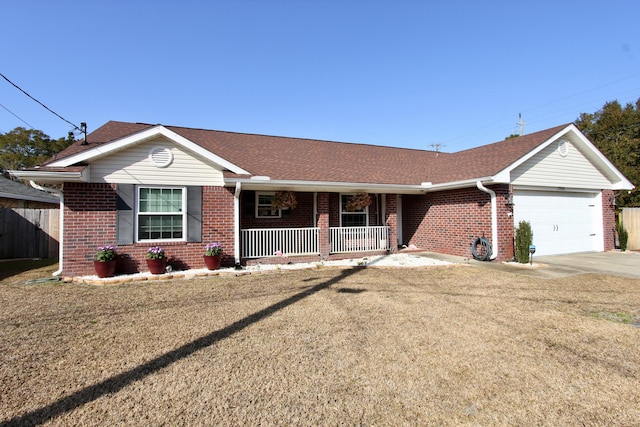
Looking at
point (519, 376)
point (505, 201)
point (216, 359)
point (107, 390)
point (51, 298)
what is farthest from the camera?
point (505, 201)

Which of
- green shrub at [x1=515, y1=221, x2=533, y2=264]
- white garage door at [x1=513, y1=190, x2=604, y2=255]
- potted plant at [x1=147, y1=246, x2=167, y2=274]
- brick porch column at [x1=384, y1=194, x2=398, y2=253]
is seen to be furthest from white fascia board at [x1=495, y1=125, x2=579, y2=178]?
potted plant at [x1=147, y1=246, x2=167, y2=274]

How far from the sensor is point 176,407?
265cm

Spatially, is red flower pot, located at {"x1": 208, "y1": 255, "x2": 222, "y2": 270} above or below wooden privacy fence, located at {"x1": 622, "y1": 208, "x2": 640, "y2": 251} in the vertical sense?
below

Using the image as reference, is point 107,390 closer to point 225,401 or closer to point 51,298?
point 225,401

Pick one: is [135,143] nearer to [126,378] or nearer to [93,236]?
[93,236]

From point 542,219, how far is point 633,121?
98.2ft

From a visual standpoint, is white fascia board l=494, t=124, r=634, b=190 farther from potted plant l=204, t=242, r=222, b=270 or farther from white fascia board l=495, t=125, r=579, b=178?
potted plant l=204, t=242, r=222, b=270

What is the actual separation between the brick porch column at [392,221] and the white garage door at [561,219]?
3.73 meters

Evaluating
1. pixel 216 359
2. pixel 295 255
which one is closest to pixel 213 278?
pixel 295 255

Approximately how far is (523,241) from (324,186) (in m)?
6.03

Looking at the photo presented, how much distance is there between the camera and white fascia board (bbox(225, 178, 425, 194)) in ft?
30.7

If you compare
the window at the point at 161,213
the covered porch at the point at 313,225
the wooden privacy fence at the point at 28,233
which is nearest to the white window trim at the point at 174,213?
the window at the point at 161,213

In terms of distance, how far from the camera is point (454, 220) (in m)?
11.2

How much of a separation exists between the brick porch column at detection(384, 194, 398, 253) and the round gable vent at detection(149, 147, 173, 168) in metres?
7.34
